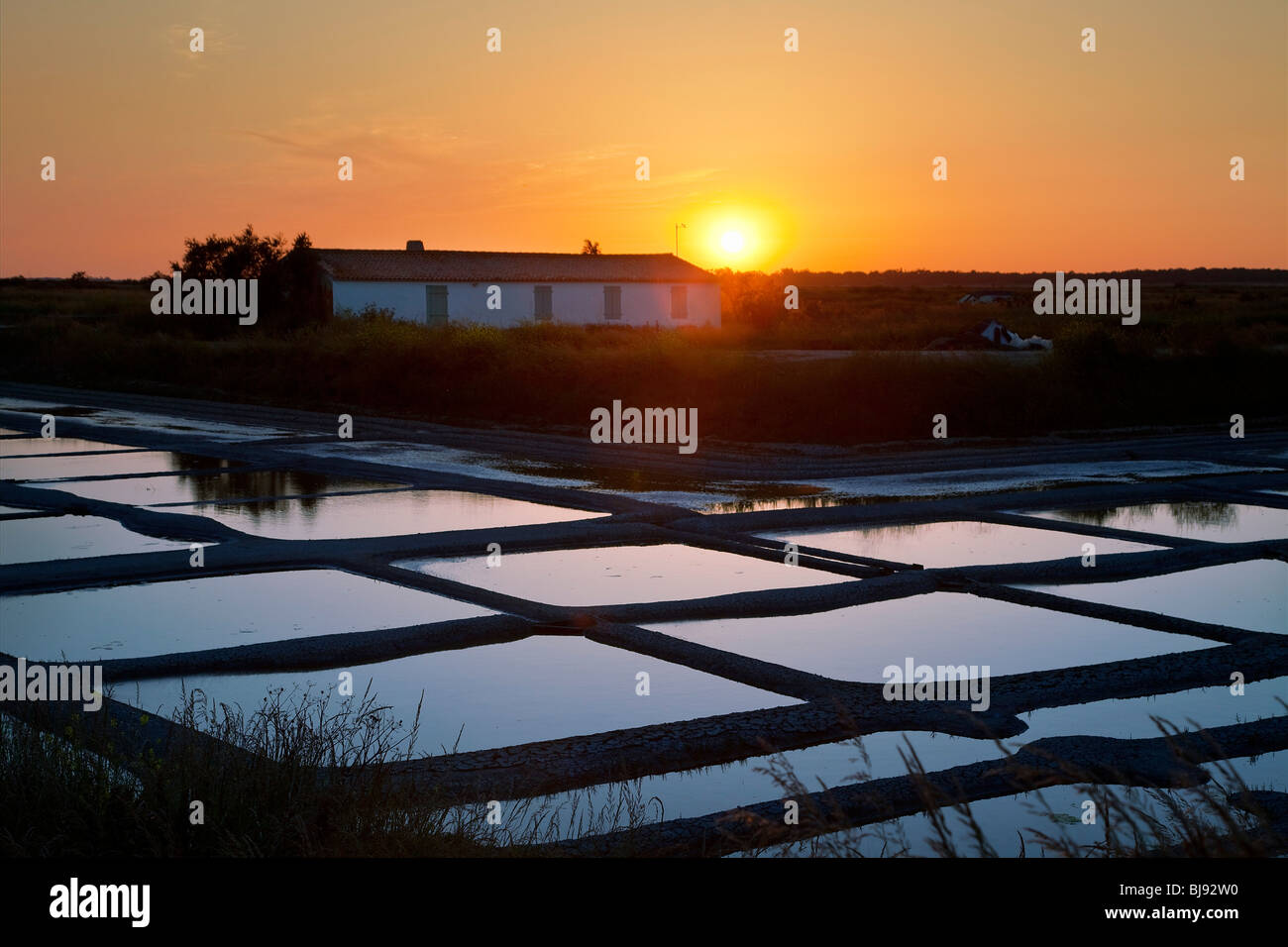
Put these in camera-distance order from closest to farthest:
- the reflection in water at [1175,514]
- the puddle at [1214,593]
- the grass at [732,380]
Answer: the puddle at [1214,593]
the reflection in water at [1175,514]
the grass at [732,380]

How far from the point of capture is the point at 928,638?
9375mm

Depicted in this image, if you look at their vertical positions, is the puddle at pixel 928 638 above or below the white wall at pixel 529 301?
below

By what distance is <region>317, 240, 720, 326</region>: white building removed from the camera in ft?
167

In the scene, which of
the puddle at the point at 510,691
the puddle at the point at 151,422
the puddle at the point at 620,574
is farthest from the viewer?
the puddle at the point at 151,422

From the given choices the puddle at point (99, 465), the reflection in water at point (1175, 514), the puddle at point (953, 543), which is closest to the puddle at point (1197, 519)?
the reflection in water at point (1175, 514)

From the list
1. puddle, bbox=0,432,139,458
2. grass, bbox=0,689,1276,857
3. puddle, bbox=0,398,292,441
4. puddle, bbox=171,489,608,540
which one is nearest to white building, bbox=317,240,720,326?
puddle, bbox=0,398,292,441

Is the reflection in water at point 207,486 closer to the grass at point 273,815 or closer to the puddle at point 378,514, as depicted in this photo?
the puddle at point 378,514

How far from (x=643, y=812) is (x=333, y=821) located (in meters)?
1.51

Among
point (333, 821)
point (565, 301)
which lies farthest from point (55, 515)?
point (565, 301)

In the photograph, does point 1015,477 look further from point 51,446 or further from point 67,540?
point 51,446

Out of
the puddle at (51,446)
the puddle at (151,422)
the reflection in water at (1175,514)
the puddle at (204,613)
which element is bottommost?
the puddle at (204,613)

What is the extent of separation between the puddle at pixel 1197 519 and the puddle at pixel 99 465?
11706 millimetres

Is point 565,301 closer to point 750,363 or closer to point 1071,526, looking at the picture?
point 750,363

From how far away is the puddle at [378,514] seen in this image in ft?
45.4
